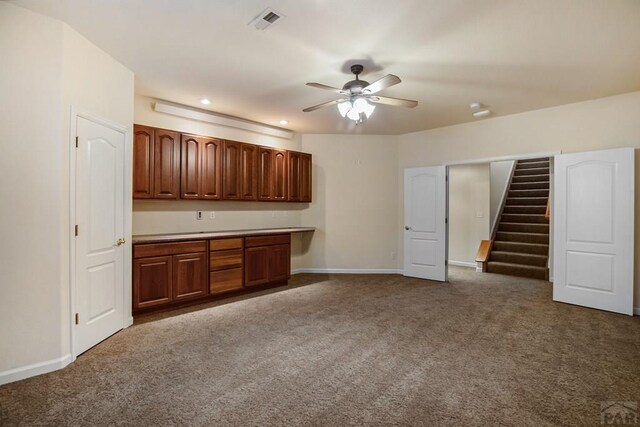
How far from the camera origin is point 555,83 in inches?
141

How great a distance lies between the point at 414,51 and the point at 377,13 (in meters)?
0.71

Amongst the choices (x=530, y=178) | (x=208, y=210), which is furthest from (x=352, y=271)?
(x=530, y=178)

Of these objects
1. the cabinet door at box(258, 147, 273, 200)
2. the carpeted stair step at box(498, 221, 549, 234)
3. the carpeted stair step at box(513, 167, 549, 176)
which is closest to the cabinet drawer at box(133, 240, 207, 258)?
the cabinet door at box(258, 147, 273, 200)

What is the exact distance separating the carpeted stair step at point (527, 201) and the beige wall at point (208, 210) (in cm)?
539

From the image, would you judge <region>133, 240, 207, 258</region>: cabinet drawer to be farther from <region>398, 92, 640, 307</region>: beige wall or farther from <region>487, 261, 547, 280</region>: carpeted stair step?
<region>487, 261, 547, 280</region>: carpeted stair step

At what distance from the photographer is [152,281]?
3637 mm

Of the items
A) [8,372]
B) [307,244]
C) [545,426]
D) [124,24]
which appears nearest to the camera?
[545,426]

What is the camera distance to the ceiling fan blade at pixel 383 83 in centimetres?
269

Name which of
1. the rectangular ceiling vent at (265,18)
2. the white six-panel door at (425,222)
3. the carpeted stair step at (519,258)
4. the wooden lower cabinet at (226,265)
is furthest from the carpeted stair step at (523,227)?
the rectangular ceiling vent at (265,18)

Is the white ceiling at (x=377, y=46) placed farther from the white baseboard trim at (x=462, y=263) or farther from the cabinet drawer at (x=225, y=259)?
the white baseboard trim at (x=462, y=263)

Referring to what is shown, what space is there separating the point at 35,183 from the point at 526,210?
8.73m

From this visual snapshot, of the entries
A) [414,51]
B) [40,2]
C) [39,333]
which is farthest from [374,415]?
[40,2]

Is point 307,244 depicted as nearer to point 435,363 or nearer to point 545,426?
point 435,363

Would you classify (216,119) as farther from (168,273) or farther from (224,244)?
(168,273)
